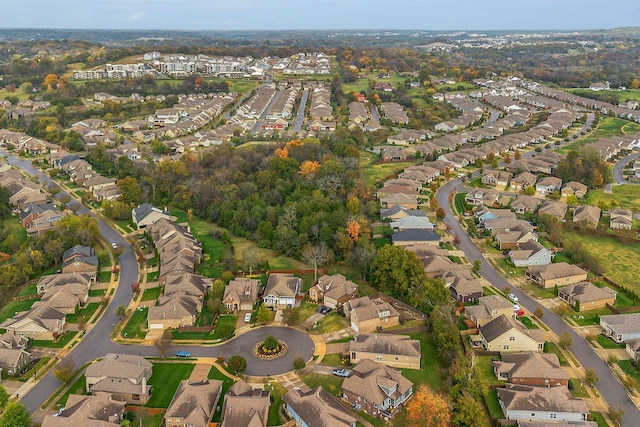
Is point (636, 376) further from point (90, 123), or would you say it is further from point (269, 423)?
point (90, 123)

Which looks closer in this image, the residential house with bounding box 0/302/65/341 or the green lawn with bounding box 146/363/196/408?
the green lawn with bounding box 146/363/196/408

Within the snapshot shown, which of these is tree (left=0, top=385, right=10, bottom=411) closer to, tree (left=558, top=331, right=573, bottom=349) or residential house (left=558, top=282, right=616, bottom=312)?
tree (left=558, top=331, right=573, bottom=349)

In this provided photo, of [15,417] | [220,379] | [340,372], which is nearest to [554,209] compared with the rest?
[340,372]

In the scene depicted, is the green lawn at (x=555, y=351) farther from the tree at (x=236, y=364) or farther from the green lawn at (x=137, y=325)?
the green lawn at (x=137, y=325)

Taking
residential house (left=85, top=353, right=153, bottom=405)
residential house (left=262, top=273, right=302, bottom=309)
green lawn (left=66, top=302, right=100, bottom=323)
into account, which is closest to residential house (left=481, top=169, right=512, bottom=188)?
A: residential house (left=262, top=273, right=302, bottom=309)

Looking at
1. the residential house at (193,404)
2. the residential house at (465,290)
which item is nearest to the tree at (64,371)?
the residential house at (193,404)

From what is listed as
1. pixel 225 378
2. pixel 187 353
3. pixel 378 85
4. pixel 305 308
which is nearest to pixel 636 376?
pixel 305 308
